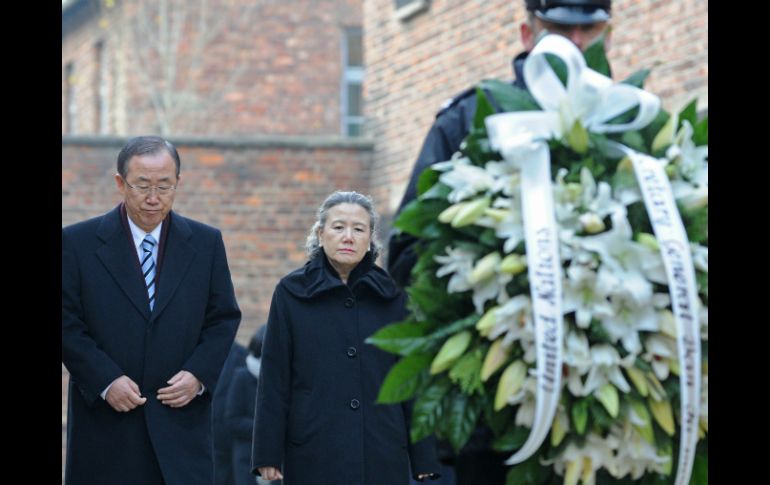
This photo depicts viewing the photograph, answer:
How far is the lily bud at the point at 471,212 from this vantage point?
3635mm

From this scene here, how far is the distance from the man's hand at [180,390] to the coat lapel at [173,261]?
241 mm

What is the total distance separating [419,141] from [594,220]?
11.3 metres

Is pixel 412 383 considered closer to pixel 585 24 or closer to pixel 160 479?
pixel 585 24

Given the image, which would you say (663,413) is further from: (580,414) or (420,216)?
(420,216)

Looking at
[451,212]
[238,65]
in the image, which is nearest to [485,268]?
[451,212]

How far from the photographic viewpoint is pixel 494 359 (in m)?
3.61

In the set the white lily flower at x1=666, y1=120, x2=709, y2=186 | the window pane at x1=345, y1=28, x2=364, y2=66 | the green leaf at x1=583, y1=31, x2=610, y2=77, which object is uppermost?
the window pane at x1=345, y1=28, x2=364, y2=66

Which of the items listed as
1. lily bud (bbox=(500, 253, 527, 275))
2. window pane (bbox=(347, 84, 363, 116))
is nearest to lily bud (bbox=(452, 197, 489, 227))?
lily bud (bbox=(500, 253, 527, 275))

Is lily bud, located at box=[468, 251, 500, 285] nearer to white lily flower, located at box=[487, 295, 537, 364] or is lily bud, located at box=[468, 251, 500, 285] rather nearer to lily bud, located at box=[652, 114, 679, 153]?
white lily flower, located at box=[487, 295, 537, 364]

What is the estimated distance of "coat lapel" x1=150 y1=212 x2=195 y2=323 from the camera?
582 cm

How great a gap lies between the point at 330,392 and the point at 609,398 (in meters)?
2.48

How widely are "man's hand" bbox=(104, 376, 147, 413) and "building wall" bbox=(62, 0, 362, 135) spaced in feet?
61.6

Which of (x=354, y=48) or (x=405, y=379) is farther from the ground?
(x=354, y=48)
